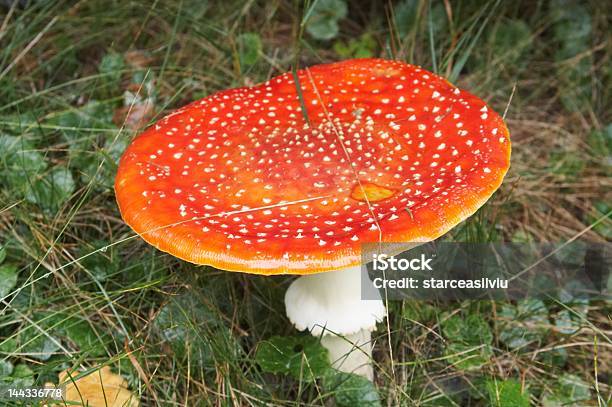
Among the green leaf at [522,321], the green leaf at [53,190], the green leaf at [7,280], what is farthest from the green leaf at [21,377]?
the green leaf at [522,321]

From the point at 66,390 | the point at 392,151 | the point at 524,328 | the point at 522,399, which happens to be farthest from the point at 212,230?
the point at 524,328

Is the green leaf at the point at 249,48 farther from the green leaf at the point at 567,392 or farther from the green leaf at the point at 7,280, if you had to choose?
the green leaf at the point at 567,392

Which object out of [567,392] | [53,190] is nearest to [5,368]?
[53,190]

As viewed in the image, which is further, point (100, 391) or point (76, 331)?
point (76, 331)

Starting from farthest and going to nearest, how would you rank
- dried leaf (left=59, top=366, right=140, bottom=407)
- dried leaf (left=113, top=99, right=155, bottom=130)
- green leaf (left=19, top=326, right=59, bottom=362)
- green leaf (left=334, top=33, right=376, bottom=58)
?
green leaf (left=334, top=33, right=376, bottom=58), dried leaf (left=113, top=99, right=155, bottom=130), green leaf (left=19, top=326, right=59, bottom=362), dried leaf (left=59, top=366, right=140, bottom=407)

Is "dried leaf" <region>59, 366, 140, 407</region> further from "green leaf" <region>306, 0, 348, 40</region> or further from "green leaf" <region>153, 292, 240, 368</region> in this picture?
"green leaf" <region>306, 0, 348, 40</region>

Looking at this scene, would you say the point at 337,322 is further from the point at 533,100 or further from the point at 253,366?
the point at 533,100

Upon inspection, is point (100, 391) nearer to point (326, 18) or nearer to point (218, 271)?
point (218, 271)

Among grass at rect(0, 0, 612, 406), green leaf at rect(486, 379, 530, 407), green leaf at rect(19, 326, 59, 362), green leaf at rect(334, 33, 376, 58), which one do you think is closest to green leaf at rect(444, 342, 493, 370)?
grass at rect(0, 0, 612, 406)
